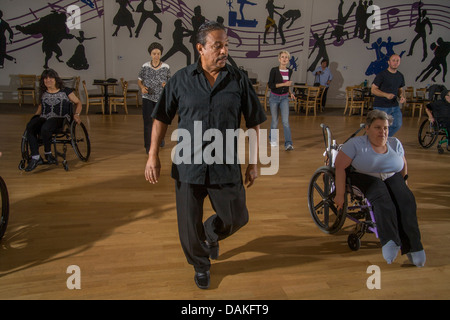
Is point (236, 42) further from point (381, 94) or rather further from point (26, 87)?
point (381, 94)

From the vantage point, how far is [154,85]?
16.8 ft

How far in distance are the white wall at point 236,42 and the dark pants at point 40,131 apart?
6.64m

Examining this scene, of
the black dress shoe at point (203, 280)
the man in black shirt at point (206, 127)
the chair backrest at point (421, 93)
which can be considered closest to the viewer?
the man in black shirt at point (206, 127)

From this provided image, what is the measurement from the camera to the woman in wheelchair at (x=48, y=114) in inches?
180

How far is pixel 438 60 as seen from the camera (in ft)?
41.9

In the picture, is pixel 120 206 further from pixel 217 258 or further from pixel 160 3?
pixel 160 3

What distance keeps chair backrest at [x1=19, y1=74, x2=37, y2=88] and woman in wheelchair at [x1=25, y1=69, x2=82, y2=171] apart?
6.46 metres

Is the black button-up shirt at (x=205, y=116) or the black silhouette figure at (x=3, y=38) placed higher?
the black silhouette figure at (x=3, y=38)

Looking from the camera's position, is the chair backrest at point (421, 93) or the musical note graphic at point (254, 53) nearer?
the musical note graphic at point (254, 53)

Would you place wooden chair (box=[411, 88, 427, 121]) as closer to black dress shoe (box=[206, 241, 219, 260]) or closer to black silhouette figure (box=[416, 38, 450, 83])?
black silhouette figure (box=[416, 38, 450, 83])

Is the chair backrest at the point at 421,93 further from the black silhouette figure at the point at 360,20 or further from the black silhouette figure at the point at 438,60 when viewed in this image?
the black silhouette figure at the point at 360,20

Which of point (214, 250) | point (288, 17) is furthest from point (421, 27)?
point (214, 250)

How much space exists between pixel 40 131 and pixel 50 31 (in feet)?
22.8

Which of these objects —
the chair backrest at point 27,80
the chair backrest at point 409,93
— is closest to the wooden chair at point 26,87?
the chair backrest at point 27,80
